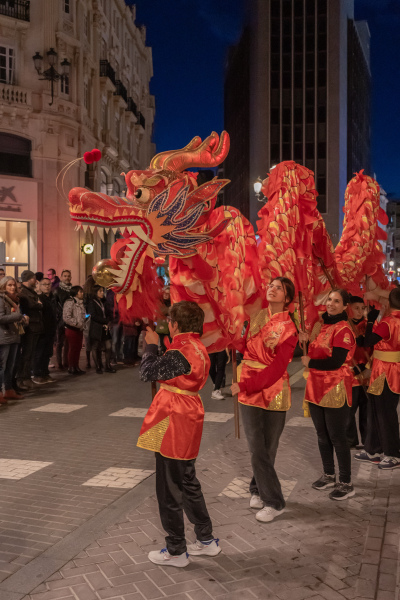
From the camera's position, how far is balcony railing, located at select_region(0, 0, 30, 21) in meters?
21.0

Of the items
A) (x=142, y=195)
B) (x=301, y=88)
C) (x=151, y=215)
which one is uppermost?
(x=301, y=88)

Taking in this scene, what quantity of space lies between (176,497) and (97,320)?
27.7 feet

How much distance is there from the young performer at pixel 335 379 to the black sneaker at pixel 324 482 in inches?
5.0

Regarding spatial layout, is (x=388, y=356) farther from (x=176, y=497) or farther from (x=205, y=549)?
(x=176, y=497)

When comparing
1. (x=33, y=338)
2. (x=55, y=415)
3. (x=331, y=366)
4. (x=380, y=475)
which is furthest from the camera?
(x=33, y=338)

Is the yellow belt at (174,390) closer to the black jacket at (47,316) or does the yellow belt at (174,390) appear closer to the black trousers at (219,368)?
the black trousers at (219,368)

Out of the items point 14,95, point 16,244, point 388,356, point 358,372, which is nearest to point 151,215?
point 388,356

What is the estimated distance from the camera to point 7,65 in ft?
69.5

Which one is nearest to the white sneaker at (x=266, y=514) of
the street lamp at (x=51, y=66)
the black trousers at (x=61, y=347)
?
the black trousers at (x=61, y=347)

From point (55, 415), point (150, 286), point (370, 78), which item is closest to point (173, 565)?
point (150, 286)

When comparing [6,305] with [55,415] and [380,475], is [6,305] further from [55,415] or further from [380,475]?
[380,475]

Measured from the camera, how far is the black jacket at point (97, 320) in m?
11.7

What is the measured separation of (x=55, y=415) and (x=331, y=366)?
462cm

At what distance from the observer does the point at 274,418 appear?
171 inches
